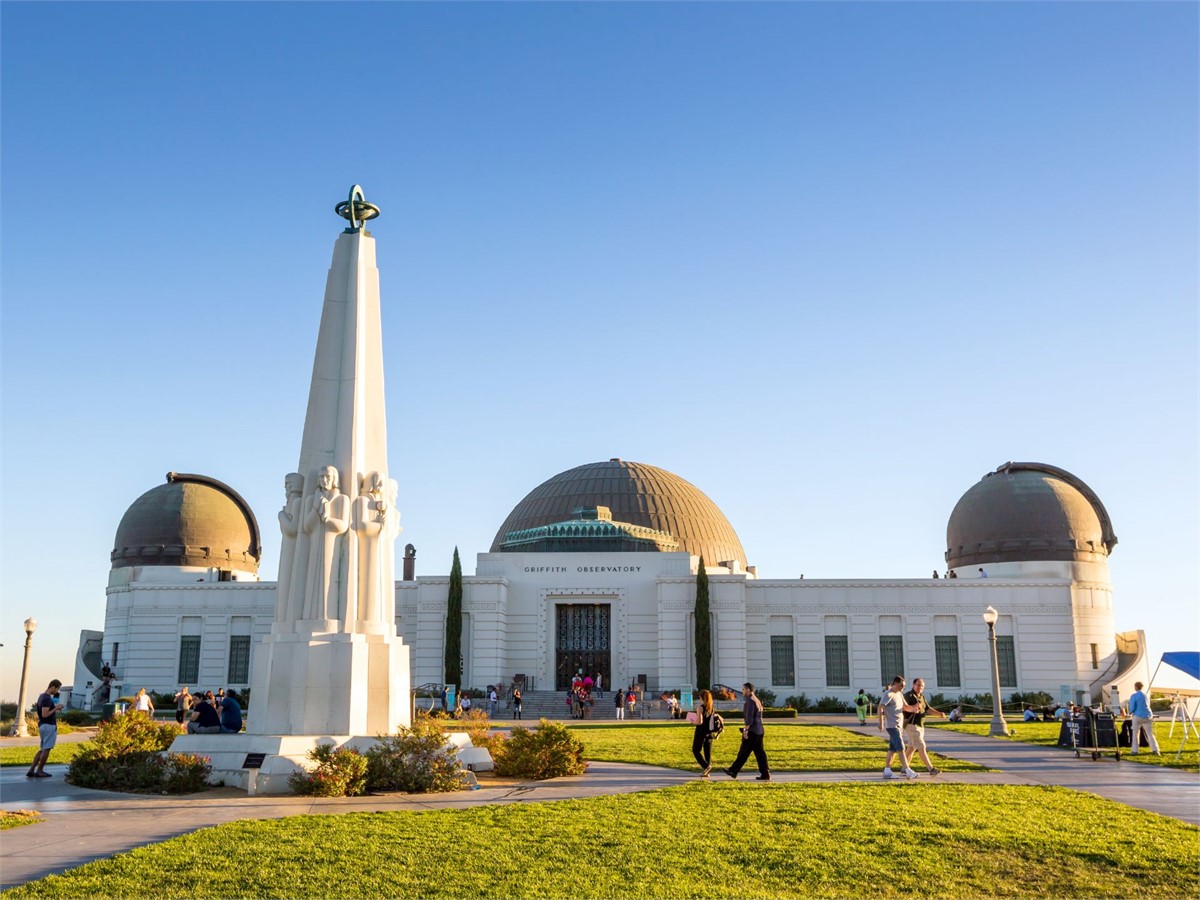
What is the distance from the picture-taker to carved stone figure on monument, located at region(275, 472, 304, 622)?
15.8 metres

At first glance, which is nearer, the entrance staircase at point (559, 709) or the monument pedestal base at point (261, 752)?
the monument pedestal base at point (261, 752)

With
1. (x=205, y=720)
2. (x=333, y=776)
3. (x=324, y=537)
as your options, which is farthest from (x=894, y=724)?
(x=205, y=720)

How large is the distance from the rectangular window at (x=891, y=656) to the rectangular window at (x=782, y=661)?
4079 mm

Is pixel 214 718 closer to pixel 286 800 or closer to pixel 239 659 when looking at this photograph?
pixel 286 800

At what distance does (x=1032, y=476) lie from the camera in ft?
169

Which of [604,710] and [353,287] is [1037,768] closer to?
[353,287]

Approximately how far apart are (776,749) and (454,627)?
25.6m

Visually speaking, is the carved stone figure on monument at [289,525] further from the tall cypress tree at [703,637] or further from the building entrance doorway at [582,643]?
the building entrance doorway at [582,643]

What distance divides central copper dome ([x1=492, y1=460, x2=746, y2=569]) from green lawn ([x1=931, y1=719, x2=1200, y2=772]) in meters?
24.0

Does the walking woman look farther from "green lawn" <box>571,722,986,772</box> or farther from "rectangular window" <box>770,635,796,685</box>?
"rectangular window" <box>770,635,796,685</box>

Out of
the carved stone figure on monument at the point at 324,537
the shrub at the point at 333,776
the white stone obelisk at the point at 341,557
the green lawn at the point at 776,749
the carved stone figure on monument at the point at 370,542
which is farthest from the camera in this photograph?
the green lawn at the point at 776,749

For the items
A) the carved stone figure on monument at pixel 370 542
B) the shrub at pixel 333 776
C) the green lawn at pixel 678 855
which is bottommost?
the green lawn at pixel 678 855

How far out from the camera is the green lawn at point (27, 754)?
61.7 feet

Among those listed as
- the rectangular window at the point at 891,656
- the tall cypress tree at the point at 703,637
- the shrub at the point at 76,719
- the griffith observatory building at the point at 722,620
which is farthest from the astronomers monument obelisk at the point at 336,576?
the rectangular window at the point at 891,656
